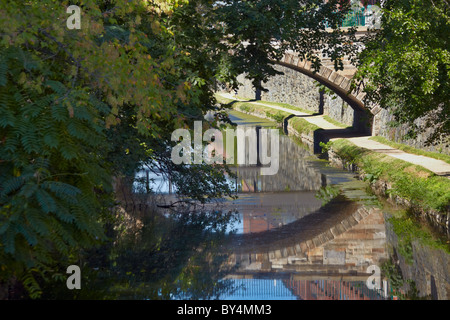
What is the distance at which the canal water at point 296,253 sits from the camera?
10.1 meters

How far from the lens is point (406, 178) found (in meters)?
16.5

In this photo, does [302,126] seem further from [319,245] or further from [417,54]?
[417,54]

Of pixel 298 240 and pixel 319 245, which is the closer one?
pixel 319 245

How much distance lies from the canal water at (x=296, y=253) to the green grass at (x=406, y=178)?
567 mm

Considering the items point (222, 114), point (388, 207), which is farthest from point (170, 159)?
point (388, 207)

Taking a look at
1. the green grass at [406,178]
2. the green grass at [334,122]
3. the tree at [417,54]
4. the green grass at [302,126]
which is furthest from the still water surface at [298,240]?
the green grass at [334,122]

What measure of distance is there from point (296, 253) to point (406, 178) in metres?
4.96

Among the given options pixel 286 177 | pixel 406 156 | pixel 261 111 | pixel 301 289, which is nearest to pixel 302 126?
pixel 286 177

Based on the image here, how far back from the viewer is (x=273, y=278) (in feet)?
35.6

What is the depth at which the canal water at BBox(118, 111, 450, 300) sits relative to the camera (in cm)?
1007

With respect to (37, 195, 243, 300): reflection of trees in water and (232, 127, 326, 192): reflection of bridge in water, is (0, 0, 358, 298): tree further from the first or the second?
(232, 127, 326, 192): reflection of bridge in water

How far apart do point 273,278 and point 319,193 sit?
8970mm

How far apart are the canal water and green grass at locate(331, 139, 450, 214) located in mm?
567

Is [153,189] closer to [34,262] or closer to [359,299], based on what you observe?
[359,299]
